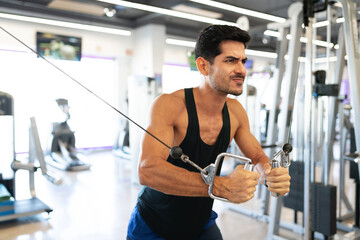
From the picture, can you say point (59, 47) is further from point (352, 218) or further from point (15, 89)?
point (352, 218)

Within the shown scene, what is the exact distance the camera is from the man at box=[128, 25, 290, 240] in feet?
3.13

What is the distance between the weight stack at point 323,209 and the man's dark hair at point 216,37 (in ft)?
6.29

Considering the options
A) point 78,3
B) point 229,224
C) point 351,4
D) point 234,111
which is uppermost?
point 78,3

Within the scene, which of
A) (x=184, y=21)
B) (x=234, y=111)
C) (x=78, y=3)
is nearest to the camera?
(x=234, y=111)

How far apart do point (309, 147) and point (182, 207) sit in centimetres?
159

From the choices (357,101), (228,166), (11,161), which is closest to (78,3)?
(11,161)

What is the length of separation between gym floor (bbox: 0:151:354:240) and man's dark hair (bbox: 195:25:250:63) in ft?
7.65

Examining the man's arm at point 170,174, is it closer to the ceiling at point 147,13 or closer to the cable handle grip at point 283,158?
the cable handle grip at point 283,158

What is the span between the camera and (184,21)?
764 cm

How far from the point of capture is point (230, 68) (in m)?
1.07

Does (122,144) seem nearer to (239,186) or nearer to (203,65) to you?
(203,65)

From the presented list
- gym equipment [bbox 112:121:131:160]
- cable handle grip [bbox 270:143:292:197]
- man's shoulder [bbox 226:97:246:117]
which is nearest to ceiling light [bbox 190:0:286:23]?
gym equipment [bbox 112:121:131:160]

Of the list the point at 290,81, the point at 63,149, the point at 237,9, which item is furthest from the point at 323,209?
the point at 63,149

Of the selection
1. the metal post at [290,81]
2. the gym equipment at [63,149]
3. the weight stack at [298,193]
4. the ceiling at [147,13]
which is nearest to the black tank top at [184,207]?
the weight stack at [298,193]
